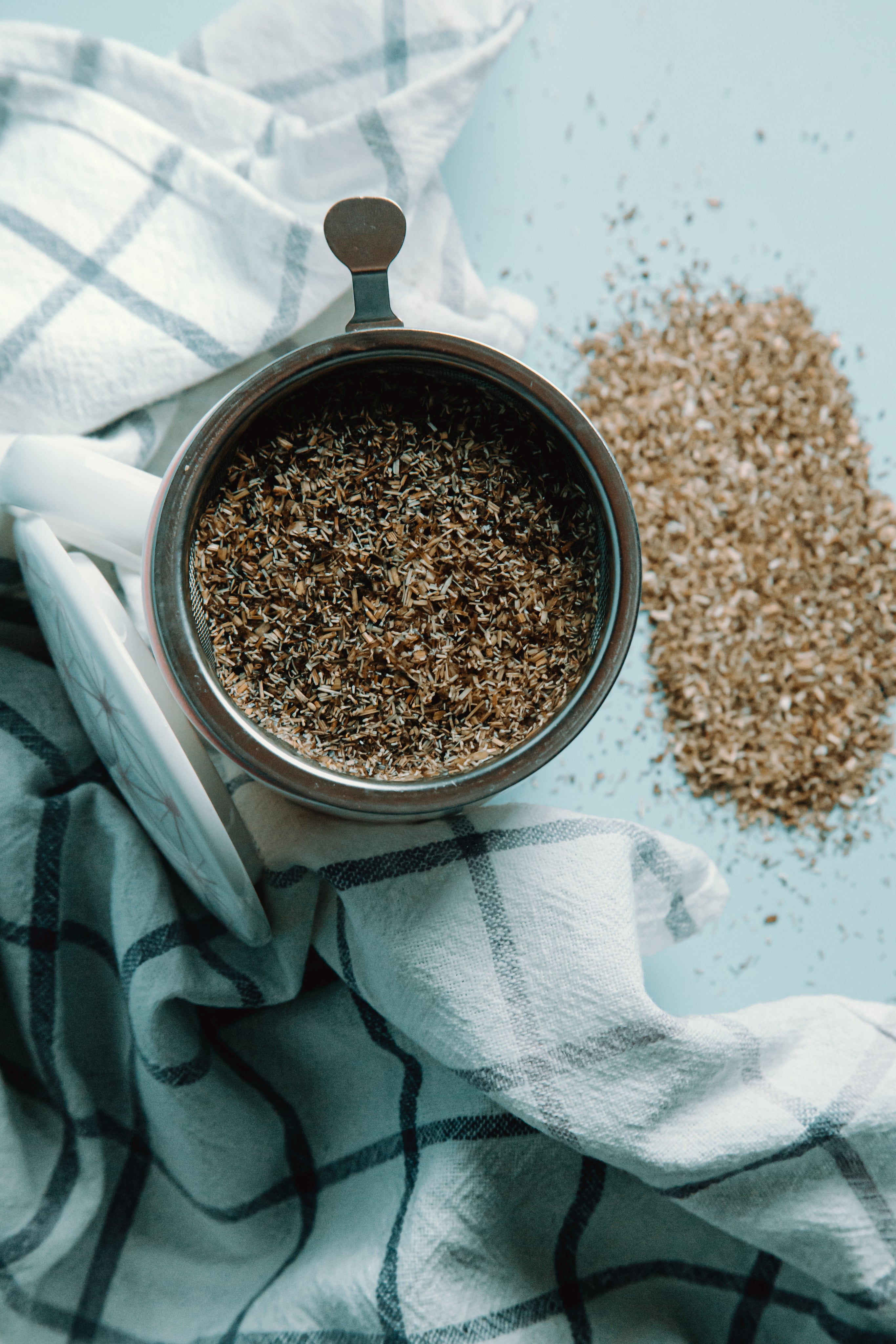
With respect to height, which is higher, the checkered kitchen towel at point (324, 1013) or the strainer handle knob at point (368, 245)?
the strainer handle knob at point (368, 245)

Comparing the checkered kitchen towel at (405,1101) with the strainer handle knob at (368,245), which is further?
the checkered kitchen towel at (405,1101)

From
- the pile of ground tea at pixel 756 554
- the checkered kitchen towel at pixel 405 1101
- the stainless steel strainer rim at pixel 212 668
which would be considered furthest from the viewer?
the pile of ground tea at pixel 756 554

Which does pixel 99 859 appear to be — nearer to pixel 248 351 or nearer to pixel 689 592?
pixel 248 351

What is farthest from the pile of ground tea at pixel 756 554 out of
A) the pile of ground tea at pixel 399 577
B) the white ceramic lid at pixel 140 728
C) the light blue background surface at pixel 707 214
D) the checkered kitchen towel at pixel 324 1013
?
the white ceramic lid at pixel 140 728

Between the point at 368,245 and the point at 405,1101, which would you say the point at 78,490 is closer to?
the point at 368,245

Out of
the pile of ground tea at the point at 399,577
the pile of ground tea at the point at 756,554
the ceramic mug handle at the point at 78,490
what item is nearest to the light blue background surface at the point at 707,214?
the pile of ground tea at the point at 756,554

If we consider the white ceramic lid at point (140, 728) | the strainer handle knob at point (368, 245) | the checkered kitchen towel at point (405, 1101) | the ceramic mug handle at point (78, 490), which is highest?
the strainer handle knob at point (368, 245)

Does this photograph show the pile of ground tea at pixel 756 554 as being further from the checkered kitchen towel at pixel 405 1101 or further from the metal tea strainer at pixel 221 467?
the metal tea strainer at pixel 221 467

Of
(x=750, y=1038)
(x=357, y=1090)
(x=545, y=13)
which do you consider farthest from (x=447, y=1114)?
(x=545, y=13)

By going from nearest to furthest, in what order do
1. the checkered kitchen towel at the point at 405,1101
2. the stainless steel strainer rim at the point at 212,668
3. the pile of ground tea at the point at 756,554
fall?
the stainless steel strainer rim at the point at 212,668, the checkered kitchen towel at the point at 405,1101, the pile of ground tea at the point at 756,554
